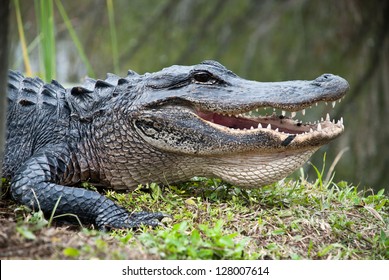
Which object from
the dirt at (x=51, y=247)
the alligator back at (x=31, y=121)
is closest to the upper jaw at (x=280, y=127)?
the alligator back at (x=31, y=121)

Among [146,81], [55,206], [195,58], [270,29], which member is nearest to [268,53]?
[270,29]

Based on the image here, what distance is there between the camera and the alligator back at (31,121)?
3.32 meters

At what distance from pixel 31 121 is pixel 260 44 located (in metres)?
5.77

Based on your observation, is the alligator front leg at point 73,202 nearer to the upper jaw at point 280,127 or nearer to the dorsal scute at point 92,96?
the dorsal scute at point 92,96

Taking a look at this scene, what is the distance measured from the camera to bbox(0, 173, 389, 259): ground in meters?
2.21

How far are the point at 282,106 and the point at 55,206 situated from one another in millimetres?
1306

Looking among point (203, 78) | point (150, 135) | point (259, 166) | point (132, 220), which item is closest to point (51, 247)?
point (132, 220)

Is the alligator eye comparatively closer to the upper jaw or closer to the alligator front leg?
the upper jaw

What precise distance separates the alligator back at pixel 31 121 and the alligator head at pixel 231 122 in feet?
1.60

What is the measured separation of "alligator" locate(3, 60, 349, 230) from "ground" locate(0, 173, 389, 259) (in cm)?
12

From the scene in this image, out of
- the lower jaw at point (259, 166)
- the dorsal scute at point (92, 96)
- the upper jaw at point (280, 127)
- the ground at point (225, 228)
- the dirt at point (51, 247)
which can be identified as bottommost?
the ground at point (225, 228)

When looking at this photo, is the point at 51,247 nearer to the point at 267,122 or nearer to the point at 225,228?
the point at 225,228

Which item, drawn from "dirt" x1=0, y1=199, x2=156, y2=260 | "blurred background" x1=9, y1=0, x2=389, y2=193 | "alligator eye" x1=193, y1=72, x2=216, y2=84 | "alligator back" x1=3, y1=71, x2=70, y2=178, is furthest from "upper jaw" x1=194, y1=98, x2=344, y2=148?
"blurred background" x1=9, y1=0, x2=389, y2=193

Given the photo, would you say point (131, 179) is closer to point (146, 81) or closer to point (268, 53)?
point (146, 81)
